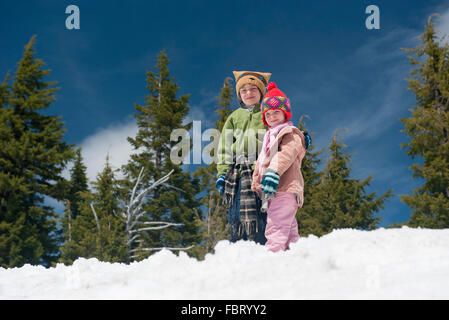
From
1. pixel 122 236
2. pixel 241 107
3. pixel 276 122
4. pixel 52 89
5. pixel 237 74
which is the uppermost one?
pixel 52 89

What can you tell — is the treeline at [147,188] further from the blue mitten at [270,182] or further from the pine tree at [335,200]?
the blue mitten at [270,182]

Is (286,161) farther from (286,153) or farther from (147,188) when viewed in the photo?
(147,188)

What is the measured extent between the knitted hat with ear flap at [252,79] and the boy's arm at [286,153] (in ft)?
3.50

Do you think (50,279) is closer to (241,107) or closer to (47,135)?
(241,107)

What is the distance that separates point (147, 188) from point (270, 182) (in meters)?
10.8

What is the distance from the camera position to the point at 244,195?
4188 mm

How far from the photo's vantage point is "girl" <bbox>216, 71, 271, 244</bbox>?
4.17 metres

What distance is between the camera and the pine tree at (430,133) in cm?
1223

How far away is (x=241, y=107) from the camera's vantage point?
15.7 feet

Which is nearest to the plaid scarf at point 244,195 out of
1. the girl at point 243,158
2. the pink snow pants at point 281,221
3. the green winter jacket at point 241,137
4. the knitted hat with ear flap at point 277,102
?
the girl at point 243,158

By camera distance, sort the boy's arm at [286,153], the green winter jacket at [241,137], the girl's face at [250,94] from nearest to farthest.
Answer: the boy's arm at [286,153] < the green winter jacket at [241,137] < the girl's face at [250,94]
